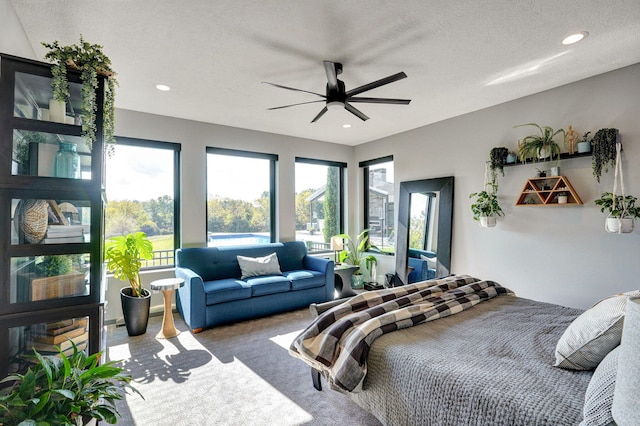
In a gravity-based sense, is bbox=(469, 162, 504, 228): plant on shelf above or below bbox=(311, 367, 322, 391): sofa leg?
above

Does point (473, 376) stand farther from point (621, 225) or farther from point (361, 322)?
point (621, 225)

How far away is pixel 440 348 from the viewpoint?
163cm

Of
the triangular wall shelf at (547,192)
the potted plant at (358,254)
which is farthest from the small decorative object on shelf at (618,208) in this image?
the potted plant at (358,254)

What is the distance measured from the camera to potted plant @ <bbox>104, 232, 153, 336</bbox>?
3357mm

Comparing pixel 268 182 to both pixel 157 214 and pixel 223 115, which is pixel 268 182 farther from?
pixel 157 214

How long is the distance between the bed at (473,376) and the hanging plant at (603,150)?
1.67m

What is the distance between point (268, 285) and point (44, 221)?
254cm

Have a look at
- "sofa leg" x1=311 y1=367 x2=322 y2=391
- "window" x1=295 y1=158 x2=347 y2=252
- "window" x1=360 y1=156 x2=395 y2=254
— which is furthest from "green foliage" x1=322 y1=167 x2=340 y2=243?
"sofa leg" x1=311 y1=367 x2=322 y2=391

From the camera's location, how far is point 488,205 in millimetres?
3703

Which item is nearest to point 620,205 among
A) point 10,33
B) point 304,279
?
point 304,279

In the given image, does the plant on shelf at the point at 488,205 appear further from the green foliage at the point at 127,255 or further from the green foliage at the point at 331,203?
the green foliage at the point at 127,255

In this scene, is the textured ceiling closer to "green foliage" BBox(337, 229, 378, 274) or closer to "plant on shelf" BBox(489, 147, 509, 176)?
"plant on shelf" BBox(489, 147, 509, 176)

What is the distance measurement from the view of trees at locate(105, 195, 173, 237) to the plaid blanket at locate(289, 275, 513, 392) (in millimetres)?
3019

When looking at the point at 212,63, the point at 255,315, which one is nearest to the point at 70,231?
the point at 212,63
